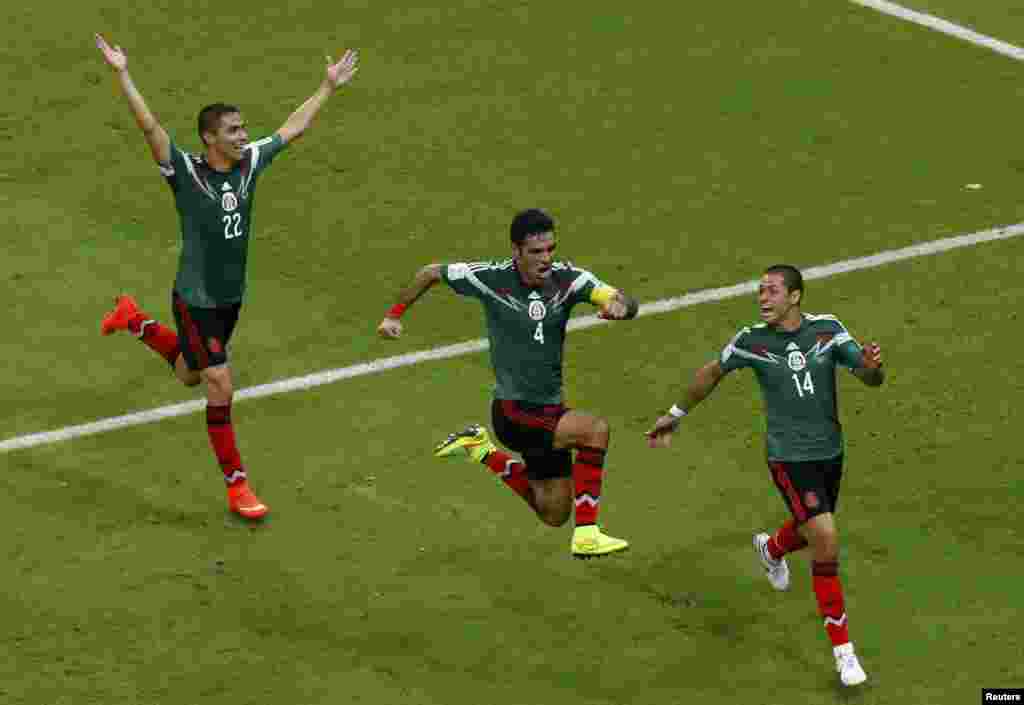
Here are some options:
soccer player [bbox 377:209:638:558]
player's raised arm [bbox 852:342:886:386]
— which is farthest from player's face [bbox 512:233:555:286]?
player's raised arm [bbox 852:342:886:386]

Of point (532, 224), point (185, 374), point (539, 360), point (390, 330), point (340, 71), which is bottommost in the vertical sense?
point (185, 374)

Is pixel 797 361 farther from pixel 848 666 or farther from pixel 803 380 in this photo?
pixel 848 666

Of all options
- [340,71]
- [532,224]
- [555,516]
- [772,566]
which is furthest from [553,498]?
[340,71]

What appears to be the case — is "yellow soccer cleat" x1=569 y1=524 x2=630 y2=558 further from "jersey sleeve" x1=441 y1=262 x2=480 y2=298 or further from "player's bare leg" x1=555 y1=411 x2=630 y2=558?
"jersey sleeve" x1=441 y1=262 x2=480 y2=298

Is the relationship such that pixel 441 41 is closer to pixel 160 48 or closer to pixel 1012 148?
pixel 160 48

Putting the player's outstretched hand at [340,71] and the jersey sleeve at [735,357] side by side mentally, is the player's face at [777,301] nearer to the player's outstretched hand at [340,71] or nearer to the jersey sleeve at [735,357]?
the jersey sleeve at [735,357]

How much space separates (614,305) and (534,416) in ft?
3.87

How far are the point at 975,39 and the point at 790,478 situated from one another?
454 inches

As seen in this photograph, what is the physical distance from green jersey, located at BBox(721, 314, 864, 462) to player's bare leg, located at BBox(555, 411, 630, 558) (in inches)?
46.8

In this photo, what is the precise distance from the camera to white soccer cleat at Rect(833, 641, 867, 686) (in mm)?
15898

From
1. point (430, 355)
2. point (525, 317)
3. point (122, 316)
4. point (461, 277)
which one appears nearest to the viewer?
point (525, 317)

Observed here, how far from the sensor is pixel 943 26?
88.7 ft

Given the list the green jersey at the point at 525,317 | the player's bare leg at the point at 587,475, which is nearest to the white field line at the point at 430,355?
the green jersey at the point at 525,317

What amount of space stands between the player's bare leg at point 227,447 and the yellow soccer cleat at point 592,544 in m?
2.58
